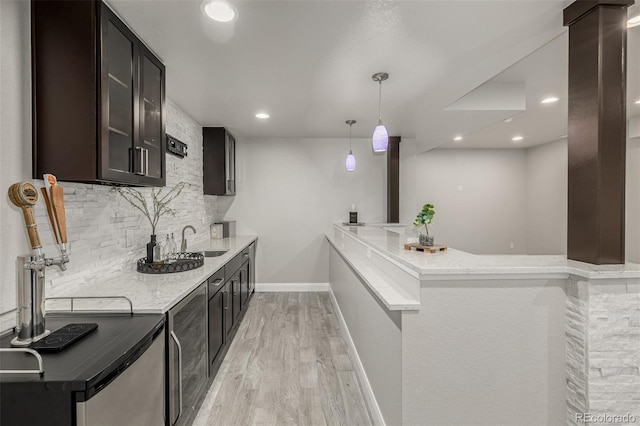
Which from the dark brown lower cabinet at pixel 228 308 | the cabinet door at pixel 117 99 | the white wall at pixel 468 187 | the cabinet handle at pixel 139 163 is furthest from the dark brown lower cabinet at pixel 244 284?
the white wall at pixel 468 187

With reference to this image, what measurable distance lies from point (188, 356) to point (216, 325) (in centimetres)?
61

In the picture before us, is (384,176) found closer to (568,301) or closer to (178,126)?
(178,126)

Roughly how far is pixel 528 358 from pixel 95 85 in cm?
258

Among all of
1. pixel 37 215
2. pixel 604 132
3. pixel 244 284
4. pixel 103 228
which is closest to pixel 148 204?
pixel 103 228

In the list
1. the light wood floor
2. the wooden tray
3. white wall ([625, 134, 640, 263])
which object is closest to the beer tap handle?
the light wood floor

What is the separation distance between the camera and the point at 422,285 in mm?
1625

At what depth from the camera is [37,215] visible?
160 centimetres

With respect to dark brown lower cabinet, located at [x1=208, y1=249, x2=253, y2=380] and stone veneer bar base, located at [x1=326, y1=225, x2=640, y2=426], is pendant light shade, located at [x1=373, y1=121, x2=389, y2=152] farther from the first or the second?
dark brown lower cabinet, located at [x1=208, y1=249, x2=253, y2=380]

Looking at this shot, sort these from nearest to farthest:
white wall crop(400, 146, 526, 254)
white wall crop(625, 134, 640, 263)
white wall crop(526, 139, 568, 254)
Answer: white wall crop(625, 134, 640, 263) < white wall crop(526, 139, 568, 254) < white wall crop(400, 146, 526, 254)

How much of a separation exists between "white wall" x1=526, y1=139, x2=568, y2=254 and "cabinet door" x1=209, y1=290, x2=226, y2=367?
670cm

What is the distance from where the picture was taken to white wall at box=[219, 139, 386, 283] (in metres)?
5.25

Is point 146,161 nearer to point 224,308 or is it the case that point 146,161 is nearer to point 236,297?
point 224,308

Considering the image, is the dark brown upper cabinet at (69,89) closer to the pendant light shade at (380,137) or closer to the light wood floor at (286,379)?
the light wood floor at (286,379)

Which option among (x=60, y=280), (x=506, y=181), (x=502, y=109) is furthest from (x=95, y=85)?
(x=506, y=181)
